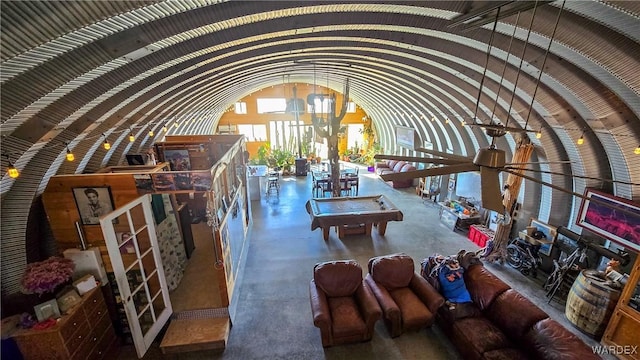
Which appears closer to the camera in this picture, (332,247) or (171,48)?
(171,48)

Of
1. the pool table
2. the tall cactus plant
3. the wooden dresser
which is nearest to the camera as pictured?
the wooden dresser

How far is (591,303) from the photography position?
14.2 ft

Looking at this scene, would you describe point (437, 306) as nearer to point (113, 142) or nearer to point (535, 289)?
point (535, 289)

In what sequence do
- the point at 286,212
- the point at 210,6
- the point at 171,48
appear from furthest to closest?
the point at 286,212 → the point at 171,48 → the point at 210,6

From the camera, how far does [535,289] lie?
557 cm

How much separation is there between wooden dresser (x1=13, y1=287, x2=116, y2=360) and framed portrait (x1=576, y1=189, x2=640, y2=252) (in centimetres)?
732

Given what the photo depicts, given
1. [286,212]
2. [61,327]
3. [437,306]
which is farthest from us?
[286,212]

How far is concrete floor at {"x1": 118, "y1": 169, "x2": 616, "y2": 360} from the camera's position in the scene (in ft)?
13.7

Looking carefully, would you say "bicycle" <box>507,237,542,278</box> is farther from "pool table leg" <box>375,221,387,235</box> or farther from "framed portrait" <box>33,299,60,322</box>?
"framed portrait" <box>33,299,60,322</box>

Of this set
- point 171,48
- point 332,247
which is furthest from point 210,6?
point 332,247

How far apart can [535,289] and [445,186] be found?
494 cm

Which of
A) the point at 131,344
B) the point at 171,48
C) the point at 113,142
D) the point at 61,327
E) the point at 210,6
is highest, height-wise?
the point at 210,6

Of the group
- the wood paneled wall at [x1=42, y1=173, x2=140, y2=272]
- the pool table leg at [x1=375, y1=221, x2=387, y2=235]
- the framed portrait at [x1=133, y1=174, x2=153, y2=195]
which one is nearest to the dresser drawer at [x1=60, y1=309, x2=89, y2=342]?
the wood paneled wall at [x1=42, y1=173, x2=140, y2=272]

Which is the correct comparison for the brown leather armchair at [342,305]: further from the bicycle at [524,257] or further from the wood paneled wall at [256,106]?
the wood paneled wall at [256,106]
